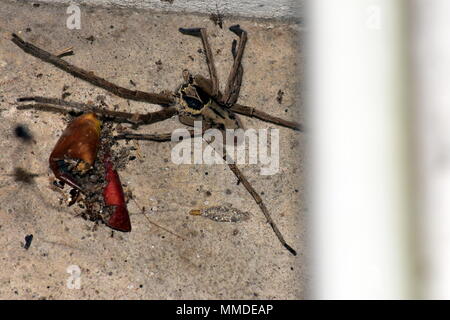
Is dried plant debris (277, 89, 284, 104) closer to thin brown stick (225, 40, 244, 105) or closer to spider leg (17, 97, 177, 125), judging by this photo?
thin brown stick (225, 40, 244, 105)

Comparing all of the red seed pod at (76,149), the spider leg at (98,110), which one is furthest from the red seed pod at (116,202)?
the spider leg at (98,110)

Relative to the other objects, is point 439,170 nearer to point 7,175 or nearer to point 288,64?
point 288,64

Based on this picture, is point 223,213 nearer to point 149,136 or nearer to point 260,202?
point 260,202

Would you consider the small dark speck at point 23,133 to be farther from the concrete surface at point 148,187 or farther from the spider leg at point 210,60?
the spider leg at point 210,60

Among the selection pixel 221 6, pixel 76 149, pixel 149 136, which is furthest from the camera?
pixel 221 6

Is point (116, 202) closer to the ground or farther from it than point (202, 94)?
closer to the ground

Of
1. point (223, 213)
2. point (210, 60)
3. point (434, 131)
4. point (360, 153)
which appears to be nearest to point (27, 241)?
point (223, 213)
